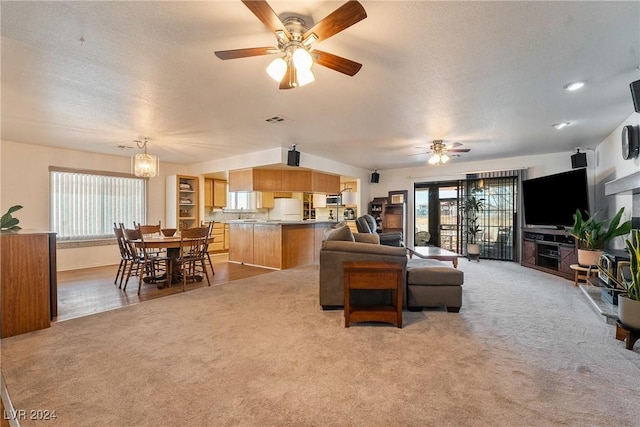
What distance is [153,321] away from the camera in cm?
284

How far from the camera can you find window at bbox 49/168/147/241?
5.50m

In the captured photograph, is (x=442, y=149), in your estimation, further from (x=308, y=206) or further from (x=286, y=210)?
(x=308, y=206)

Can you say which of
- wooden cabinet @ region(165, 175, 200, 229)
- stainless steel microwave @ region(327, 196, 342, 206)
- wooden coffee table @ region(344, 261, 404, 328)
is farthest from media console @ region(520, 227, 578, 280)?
wooden cabinet @ region(165, 175, 200, 229)

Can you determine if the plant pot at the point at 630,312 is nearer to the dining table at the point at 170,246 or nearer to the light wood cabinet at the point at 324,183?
the dining table at the point at 170,246

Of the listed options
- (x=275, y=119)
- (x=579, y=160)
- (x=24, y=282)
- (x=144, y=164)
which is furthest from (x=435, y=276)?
(x=579, y=160)

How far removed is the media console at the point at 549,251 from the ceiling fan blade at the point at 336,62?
5114 millimetres

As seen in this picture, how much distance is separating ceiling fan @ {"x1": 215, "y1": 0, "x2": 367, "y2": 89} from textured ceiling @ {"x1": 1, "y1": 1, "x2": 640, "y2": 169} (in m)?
0.16

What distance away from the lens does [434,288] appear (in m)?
3.13

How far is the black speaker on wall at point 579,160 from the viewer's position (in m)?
5.39

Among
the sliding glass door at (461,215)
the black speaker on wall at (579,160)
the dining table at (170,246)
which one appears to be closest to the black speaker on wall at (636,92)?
the black speaker on wall at (579,160)

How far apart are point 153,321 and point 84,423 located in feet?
4.80

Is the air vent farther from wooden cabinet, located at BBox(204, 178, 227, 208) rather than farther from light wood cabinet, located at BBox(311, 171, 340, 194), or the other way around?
wooden cabinet, located at BBox(204, 178, 227, 208)

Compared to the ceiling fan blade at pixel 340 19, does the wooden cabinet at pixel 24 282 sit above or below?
below

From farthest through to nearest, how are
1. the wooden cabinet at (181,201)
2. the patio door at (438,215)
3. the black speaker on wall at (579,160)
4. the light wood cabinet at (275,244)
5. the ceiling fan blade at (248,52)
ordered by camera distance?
1. the patio door at (438,215)
2. the wooden cabinet at (181,201)
3. the light wood cabinet at (275,244)
4. the black speaker on wall at (579,160)
5. the ceiling fan blade at (248,52)
